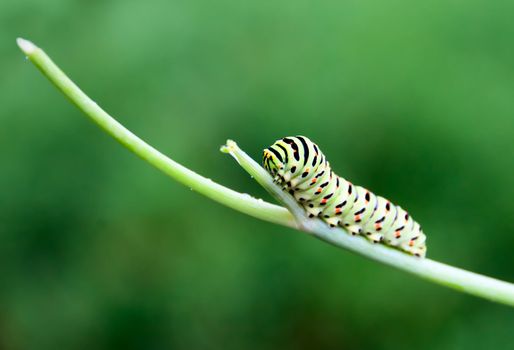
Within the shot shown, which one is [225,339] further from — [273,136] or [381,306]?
[273,136]

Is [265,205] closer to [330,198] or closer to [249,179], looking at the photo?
[330,198]

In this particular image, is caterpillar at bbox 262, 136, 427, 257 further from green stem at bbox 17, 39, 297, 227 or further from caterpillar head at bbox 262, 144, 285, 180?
green stem at bbox 17, 39, 297, 227

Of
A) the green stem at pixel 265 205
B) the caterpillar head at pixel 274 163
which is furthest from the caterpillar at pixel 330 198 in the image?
the green stem at pixel 265 205

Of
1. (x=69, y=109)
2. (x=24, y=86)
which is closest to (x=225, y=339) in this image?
(x=69, y=109)

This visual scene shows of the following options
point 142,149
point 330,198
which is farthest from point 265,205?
point 330,198

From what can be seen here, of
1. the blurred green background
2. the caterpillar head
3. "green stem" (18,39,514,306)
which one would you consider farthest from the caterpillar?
the blurred green background
